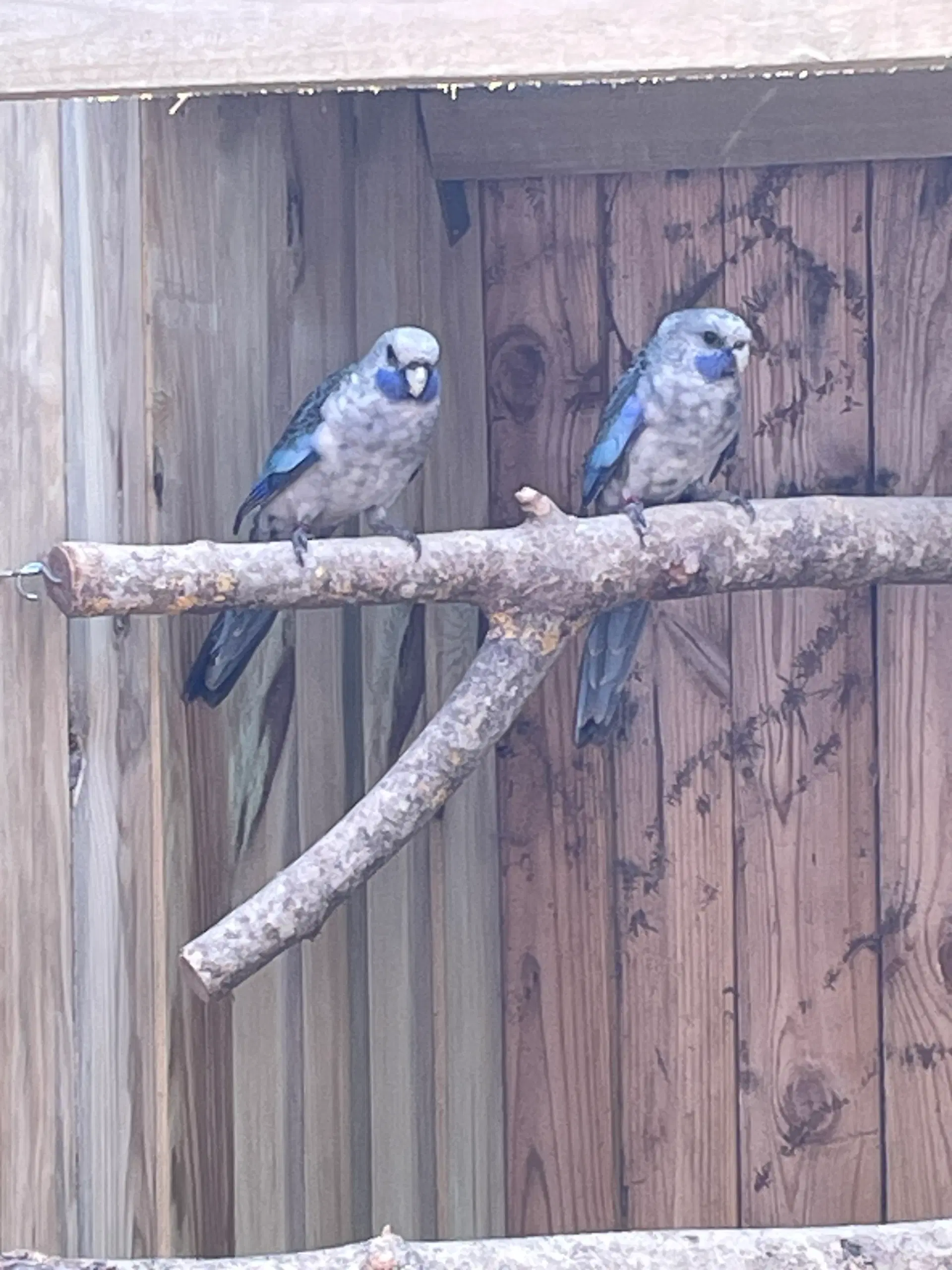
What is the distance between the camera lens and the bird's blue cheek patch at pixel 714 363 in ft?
6.49

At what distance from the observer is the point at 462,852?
2.14 meters

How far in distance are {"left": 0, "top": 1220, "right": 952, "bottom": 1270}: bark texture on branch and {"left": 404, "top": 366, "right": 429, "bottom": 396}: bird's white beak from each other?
36.8 inches

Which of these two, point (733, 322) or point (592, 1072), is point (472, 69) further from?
point (592, 1072)

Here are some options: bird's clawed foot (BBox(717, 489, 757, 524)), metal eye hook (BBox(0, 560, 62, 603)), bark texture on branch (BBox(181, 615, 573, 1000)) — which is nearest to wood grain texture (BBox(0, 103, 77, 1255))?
metal eye hook (BBox(0, 560, 62, 603))

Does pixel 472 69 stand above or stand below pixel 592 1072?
above

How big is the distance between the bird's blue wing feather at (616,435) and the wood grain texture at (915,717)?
33cm

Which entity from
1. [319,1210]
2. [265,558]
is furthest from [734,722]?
[265,558]

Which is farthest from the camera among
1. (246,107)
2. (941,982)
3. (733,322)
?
(941,982)

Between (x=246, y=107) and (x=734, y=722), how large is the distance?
931mm

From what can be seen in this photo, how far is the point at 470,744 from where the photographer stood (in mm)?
1477

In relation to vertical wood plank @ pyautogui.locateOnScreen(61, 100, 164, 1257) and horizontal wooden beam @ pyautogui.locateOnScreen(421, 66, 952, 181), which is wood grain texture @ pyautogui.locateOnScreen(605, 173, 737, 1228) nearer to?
horizontal wooden beam @ pyautogui.locateOnScreen(421, 66, 952, 181)

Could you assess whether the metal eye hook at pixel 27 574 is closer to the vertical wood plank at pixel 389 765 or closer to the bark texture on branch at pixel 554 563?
the bark texture on branch at pixel 554 563

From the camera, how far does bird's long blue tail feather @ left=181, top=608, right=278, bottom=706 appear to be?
63.9 inches

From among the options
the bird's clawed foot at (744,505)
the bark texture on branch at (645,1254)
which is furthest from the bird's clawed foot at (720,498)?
the bark texture on branch at (645,1254)
